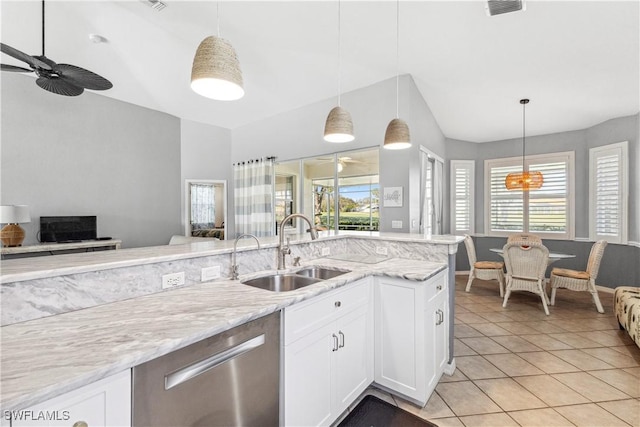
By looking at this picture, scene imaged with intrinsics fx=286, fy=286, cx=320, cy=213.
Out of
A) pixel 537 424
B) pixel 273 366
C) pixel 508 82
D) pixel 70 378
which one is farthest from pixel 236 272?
pixel 508 82

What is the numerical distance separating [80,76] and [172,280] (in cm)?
267

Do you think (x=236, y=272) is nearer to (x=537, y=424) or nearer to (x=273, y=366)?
(x=273, y=366)

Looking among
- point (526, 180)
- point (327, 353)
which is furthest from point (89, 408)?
point (526, 180)

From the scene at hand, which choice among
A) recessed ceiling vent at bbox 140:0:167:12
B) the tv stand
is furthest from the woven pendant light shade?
the tv stand

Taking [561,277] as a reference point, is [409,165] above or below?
above

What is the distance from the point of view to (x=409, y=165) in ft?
11.9

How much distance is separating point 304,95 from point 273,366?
156 inches

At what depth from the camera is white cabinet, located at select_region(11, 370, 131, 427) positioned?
0.73m

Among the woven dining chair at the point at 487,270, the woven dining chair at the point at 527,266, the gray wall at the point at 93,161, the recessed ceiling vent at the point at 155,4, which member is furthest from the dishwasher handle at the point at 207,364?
the gray wall at the point at 93,161

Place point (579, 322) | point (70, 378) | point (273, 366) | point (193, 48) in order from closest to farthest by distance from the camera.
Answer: point (70, 378)
point (273, 366)
point (579, 322)
point (193, 48)

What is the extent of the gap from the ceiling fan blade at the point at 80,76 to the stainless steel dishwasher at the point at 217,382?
3043mm

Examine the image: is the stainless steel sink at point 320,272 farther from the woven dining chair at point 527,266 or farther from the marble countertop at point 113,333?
the woven dining chair at point 527,266

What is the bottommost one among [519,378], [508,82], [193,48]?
[519,378]

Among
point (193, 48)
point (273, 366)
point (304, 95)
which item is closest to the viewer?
point (273, 366)
